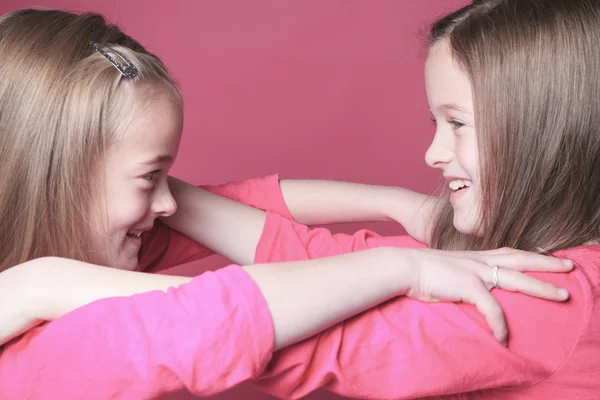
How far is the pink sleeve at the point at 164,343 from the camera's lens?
2.87 feet

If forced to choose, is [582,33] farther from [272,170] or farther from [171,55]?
[171,55]

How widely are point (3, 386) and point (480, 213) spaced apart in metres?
0.75

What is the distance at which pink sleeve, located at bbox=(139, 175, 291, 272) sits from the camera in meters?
1.43

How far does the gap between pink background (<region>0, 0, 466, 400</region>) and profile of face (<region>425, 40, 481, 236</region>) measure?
37.1 inches

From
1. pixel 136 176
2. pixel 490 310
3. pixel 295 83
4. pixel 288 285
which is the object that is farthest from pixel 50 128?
pixel 295 83

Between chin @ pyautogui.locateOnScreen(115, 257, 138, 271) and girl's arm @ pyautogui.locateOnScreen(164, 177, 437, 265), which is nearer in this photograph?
chin @ pyautogui.locateOnScreen(115, 257, 138, 271)

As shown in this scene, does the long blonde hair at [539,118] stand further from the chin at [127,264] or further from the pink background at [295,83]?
the pink background at [295,83]

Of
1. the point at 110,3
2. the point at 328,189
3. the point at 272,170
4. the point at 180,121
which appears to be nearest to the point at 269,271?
the point at 180,121

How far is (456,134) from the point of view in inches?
48.9

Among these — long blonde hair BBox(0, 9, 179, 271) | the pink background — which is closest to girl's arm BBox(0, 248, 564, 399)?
long blonde hair BBox(0, 9, 179, 271)

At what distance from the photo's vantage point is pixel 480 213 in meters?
1.24

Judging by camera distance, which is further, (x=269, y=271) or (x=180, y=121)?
(x=180, y=121)

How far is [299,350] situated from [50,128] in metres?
0.53

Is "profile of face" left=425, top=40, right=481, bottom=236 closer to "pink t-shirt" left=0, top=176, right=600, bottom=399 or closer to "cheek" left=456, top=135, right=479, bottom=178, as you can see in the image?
"cheek" left=456, top=135, right=479, bottom=178
